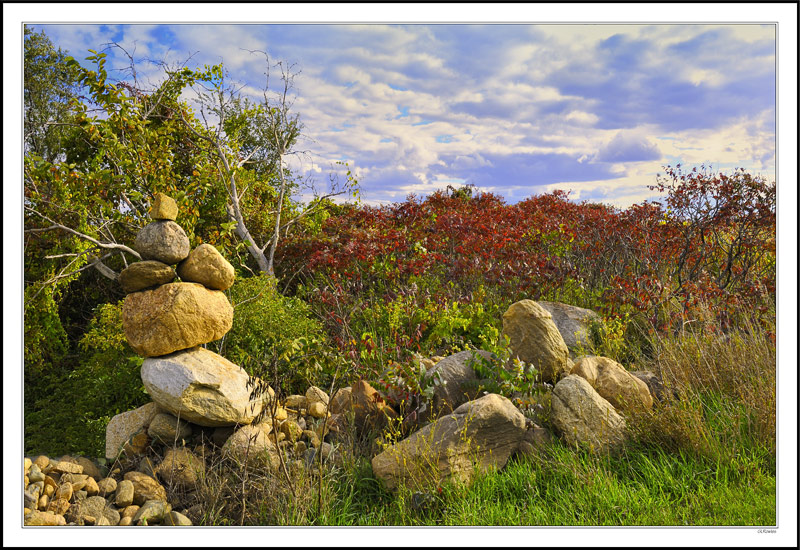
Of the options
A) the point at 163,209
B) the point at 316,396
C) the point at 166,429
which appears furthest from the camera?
the point at 316,396

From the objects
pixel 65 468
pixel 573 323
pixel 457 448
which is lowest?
pixel 65 468

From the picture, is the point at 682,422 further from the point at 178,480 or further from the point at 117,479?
the point at 117,479

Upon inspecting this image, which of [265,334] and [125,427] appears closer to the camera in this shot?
[125,427]

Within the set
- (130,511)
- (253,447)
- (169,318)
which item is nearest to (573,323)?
(253,447)

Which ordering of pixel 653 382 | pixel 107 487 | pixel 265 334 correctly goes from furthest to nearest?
pixel 265 334 → pixel 653 382 → pixel 107 487

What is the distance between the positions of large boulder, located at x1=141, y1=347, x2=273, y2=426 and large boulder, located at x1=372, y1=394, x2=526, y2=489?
124 cm

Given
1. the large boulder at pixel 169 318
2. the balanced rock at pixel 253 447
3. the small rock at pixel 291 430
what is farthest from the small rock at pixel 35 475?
the small rock at pixel 291 430

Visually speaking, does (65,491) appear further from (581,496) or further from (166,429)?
(581,496)

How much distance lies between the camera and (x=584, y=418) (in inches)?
166

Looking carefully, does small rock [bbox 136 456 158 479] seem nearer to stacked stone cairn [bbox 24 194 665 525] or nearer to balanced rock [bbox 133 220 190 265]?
stacked stone cairn [bbox 24 194 665 525]

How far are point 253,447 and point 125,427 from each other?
134cm

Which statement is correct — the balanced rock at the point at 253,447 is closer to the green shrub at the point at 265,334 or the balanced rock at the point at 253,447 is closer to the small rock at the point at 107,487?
the small rock at the point at 107,487

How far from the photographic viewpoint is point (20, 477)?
11.7 feet
